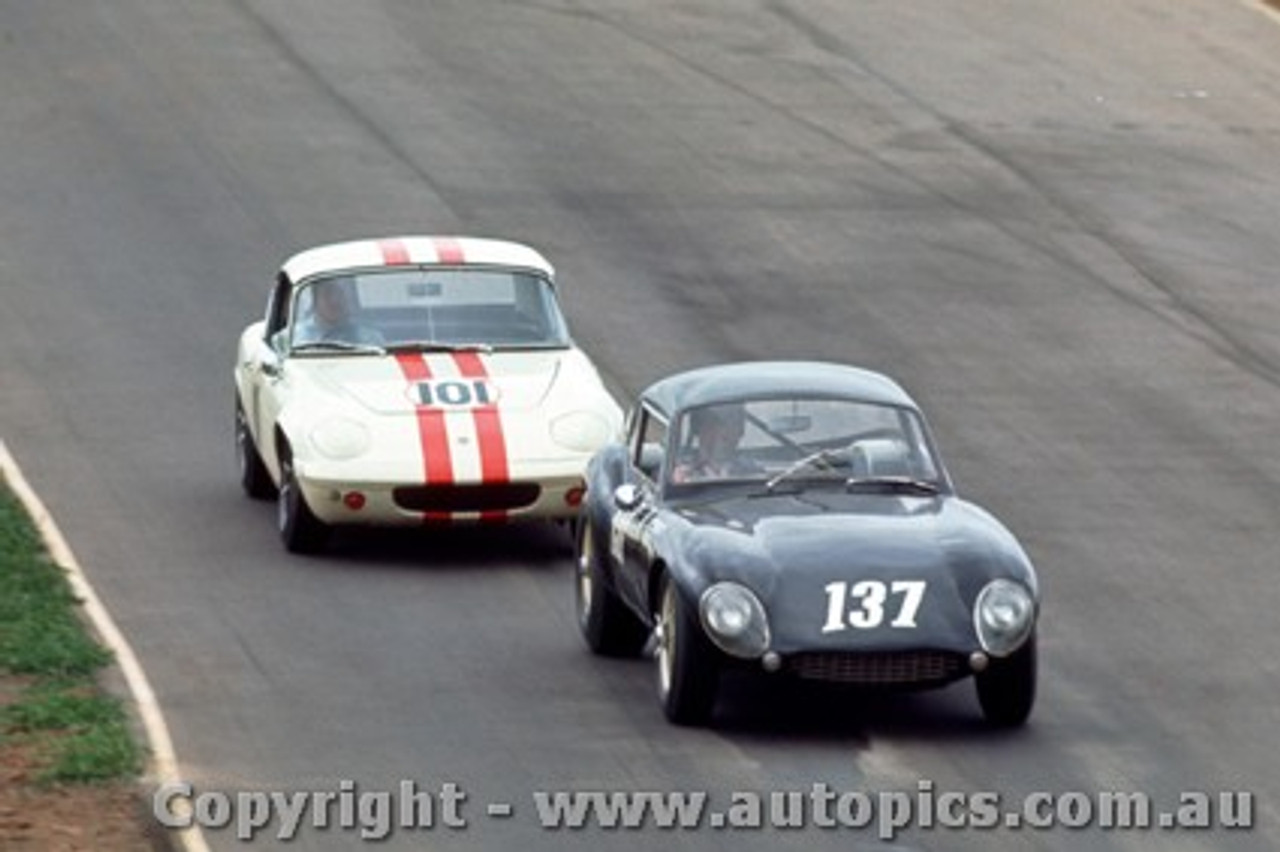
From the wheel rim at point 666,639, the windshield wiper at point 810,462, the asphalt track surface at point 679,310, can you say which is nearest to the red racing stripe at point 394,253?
the asphalt track surface at point 679,310

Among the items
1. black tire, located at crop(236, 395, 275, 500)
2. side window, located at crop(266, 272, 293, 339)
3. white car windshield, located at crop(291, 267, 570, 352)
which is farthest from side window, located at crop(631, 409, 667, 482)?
side window, located at crop(266, 272, 293, 339)

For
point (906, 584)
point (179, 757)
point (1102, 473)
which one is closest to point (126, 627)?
point (179, 757)

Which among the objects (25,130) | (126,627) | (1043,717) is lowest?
(25,130)

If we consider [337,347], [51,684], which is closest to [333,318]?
[337,347]

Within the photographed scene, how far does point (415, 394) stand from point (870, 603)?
5153mm

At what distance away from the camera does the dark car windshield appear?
17094 millimetres

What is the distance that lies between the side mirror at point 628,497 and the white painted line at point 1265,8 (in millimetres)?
21338

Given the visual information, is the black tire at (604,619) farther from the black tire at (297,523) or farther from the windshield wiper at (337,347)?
the windshield wiper at (337,347)

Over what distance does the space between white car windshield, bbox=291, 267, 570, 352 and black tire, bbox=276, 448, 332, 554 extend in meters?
1.03

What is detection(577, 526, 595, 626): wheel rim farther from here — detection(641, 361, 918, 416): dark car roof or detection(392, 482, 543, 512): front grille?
detection(392, 482, 543, 512): front grille

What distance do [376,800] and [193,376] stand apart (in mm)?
10209

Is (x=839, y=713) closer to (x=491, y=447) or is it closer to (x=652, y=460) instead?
(x=652, y=460)

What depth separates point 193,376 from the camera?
81.7 feet

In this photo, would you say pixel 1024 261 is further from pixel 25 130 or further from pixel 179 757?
pixel 179 757
